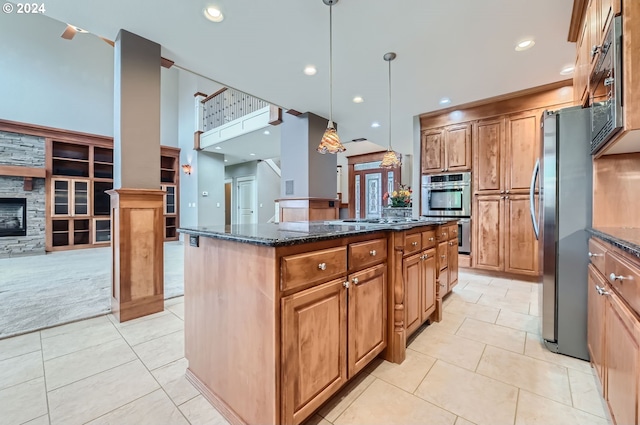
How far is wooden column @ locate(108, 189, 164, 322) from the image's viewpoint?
2281mm

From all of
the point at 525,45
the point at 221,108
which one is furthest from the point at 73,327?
the point at 221,108

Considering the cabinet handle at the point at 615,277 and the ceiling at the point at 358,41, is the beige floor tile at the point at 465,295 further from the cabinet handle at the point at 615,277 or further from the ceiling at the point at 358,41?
the ceiling at the point at 358,41

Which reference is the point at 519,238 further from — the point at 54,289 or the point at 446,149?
the point at 54,289

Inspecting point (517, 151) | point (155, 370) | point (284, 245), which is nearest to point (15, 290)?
point (155, 370)

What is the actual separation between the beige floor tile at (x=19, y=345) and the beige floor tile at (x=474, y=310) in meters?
3.29

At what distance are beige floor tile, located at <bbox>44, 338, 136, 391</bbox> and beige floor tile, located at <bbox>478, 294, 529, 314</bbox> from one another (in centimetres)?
320

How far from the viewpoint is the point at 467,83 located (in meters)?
3.36

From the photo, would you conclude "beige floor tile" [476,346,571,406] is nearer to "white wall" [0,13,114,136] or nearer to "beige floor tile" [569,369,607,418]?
"beige floor tile" [569,369,607,418]

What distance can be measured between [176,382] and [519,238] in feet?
13.7

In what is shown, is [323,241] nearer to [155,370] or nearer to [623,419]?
[623,419]

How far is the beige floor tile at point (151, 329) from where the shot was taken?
6.57 feet

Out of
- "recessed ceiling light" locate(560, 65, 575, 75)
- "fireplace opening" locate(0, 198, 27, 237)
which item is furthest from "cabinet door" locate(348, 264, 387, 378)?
"fireplace opening" locate(0, 198, 27, 237)

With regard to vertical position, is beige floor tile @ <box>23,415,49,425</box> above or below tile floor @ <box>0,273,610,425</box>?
above

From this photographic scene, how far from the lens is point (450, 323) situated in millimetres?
2291
